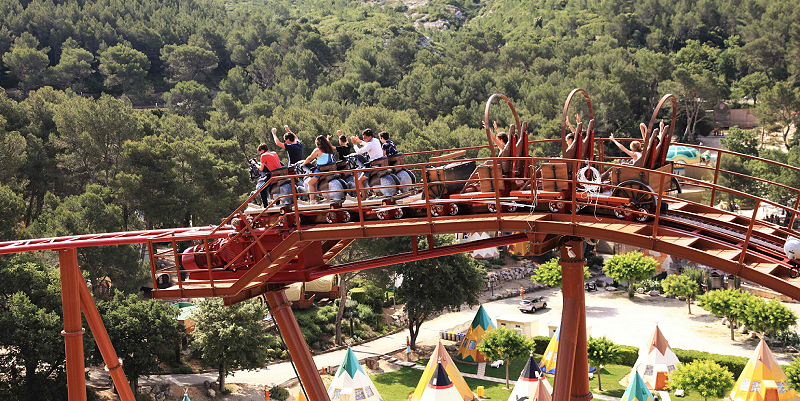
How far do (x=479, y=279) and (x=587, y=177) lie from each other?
1166 inches

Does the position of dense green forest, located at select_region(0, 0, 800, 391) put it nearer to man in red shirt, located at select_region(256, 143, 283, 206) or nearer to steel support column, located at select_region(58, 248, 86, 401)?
steel support column, located at select_region(58, 248, 86, 401)

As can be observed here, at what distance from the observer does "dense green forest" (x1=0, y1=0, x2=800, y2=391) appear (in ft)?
152

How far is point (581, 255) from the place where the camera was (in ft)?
42.5

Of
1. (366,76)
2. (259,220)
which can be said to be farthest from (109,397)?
(366,76)

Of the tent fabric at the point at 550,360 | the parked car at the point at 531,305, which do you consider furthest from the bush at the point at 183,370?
the parked car at the point at 531,305

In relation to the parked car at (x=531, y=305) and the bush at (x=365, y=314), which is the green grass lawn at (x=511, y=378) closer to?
the bush at (x=365, y=314)

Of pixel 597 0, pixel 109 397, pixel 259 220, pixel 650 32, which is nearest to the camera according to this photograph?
pixel 259 220

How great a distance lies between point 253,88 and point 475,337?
64.6 m

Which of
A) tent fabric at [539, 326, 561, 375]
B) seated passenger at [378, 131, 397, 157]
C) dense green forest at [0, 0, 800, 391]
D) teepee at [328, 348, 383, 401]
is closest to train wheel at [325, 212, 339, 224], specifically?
seated passenger at [378, 131, 397, 157]

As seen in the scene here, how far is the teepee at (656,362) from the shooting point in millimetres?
34438

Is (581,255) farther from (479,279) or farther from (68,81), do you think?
(68,81)

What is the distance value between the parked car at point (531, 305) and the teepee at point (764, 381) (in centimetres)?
1883

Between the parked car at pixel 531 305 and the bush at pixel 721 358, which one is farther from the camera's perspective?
the parked car at pixel 531 305

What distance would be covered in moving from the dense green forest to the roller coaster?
18870 mm
